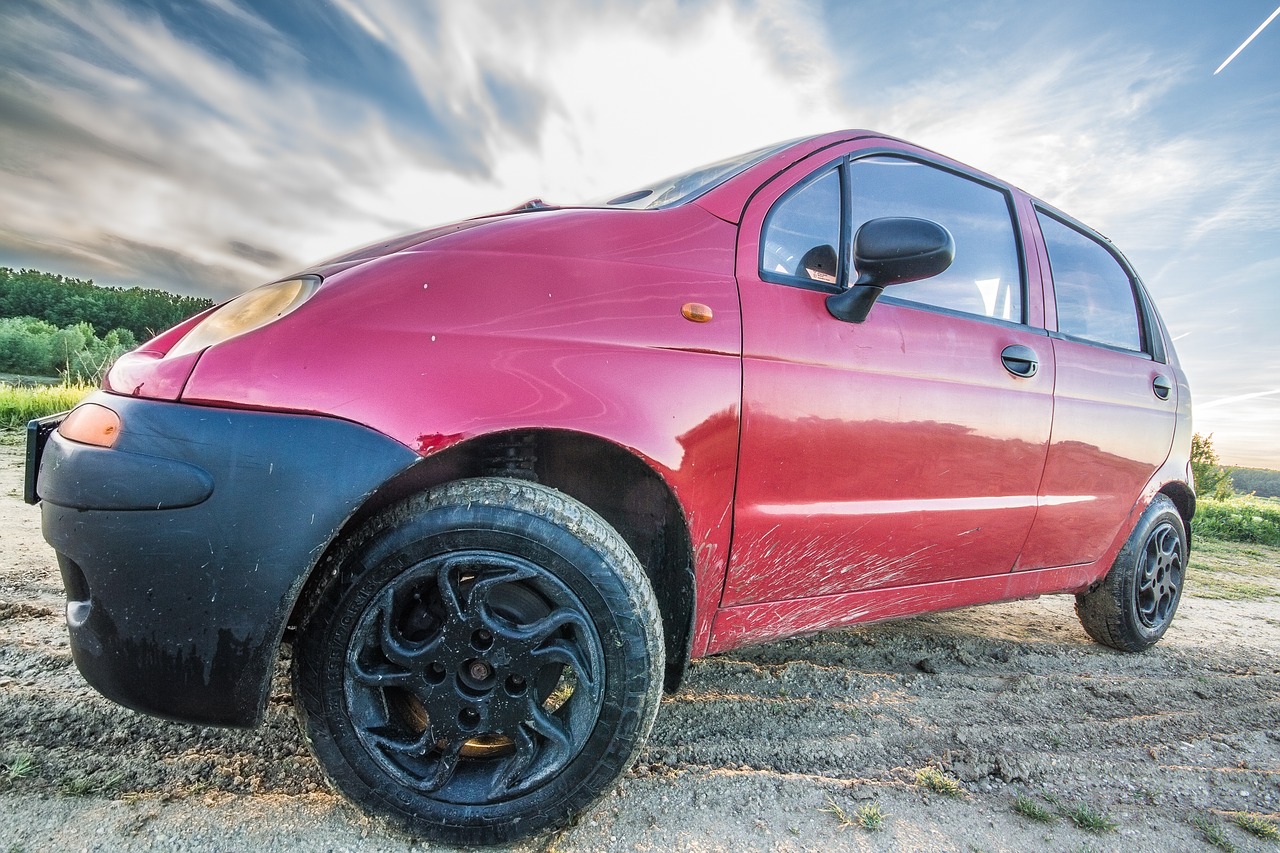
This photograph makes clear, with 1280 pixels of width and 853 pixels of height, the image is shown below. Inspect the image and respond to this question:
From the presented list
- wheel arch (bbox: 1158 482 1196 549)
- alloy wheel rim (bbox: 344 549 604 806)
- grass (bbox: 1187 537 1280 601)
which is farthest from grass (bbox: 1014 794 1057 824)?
grass (bbox: 1187 537 1280 601)

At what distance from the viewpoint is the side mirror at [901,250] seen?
5.25 ft

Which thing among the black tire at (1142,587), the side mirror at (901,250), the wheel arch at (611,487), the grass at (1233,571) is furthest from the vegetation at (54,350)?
the grass at (1233,571)

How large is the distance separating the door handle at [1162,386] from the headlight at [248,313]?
10.7ft

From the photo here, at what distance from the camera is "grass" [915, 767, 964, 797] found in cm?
165

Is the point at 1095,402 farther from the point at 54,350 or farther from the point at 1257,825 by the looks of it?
the point at 54,350

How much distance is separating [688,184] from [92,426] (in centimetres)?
155

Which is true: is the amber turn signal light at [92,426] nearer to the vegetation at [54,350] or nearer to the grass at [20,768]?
the grass at [20,768]

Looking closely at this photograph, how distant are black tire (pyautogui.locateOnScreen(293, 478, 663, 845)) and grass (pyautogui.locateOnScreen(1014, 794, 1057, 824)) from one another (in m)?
1.02

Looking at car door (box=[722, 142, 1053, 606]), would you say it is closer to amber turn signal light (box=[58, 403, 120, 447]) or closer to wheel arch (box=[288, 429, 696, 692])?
wheel arch (box=[288, 429, 696, 692])

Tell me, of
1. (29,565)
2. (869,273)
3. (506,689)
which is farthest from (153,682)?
(29,565)

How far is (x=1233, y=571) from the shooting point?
5.85 meters

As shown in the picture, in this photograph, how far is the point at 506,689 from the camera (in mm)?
1301

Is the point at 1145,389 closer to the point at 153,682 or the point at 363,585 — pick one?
the point at 363,585

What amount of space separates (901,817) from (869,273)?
1.34 meters
